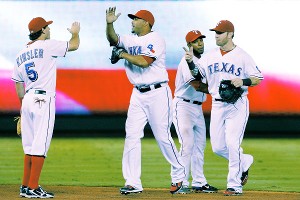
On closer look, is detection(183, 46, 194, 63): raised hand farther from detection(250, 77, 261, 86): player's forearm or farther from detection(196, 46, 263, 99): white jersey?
detection(250, 77, 261, 86): player's forearm

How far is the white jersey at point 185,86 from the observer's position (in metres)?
9.55

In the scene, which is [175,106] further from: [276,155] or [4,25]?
[4,25]

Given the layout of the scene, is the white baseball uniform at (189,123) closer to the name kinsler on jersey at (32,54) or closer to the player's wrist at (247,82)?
the player's wrist at (247,82)

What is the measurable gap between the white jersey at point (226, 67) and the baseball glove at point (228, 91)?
0.15 meters

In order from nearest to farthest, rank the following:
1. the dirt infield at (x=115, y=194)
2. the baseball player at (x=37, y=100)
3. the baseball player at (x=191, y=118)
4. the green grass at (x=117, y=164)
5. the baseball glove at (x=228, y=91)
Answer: the baseball player at (x=37, y=100) → the dirt infield at (x=115, y=194) → the baseball glove at (x=228, y=91) → the baseball player at (x=191, y=118) → the green grass at (x=117, y=164)

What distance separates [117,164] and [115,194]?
4.21 m

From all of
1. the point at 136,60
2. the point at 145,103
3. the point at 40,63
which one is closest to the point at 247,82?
the point at 145,103

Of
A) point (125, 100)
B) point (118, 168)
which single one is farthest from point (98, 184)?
point (125, 100)

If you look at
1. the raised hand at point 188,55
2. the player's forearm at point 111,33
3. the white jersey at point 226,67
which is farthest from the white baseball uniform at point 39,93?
the white jersey at point 226,67

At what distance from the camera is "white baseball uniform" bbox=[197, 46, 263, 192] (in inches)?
363

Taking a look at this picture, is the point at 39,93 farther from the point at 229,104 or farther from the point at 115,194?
the point at 229,104

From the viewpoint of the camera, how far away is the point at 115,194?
918 cm

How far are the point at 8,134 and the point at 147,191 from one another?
1009 centimetres

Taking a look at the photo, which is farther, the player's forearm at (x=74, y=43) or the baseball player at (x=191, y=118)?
the baseball player at (x=191, y=118)
